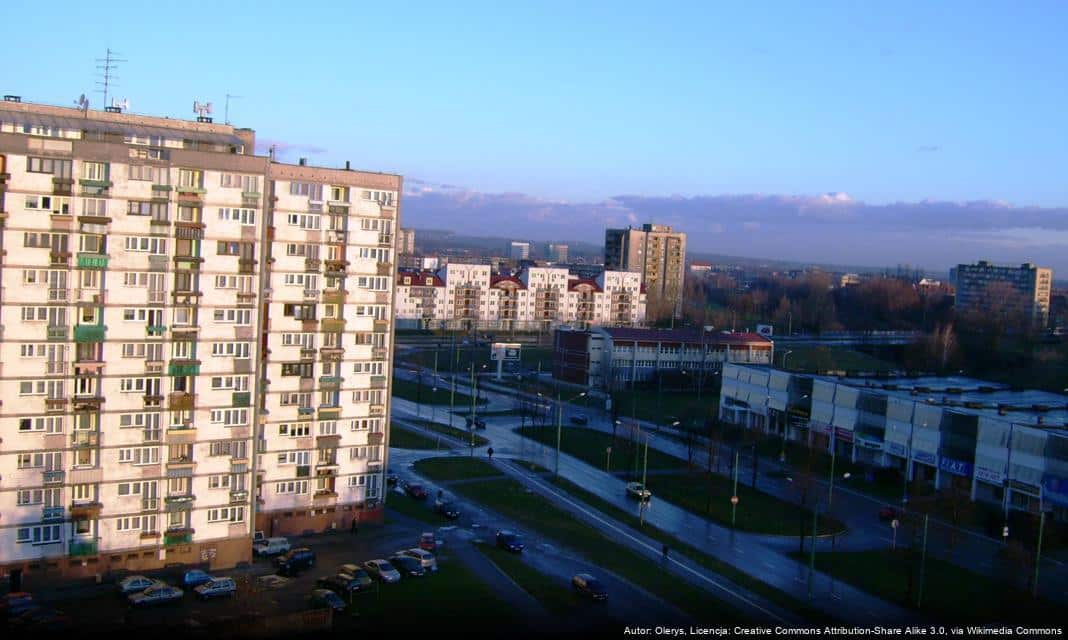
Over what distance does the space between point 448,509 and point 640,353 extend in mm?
13760

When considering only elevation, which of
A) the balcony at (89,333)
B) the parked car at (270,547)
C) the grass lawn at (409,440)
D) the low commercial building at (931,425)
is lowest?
the grass lawn at (409,440)

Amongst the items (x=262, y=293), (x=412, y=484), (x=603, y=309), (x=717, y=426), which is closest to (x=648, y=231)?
(x=603, y=309)

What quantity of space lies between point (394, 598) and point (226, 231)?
3975 millimetres

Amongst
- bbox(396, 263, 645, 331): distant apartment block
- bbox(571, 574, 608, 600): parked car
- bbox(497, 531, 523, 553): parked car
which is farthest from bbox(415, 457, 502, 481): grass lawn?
bbox(396, 263, 645, 331): distant apartment block

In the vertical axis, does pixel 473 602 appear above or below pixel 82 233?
below

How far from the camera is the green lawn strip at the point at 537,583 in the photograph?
874cm

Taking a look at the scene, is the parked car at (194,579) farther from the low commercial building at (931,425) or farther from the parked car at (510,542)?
the low commercial building at (931,425)

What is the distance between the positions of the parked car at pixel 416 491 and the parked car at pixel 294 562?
3222mm

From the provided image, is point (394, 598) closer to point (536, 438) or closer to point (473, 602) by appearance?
point (473, 602)

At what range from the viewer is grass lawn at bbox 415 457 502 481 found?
1448cm

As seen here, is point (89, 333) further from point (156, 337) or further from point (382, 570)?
point (382, 570)

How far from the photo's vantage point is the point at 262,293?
32.0 feet

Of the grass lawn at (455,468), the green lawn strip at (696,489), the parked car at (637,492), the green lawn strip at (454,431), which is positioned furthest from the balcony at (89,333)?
the green lawn strip at (454,431)

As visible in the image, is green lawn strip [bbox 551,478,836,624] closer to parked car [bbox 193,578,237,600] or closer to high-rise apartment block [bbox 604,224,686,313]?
parked car [bbox 193,578,237,600]
